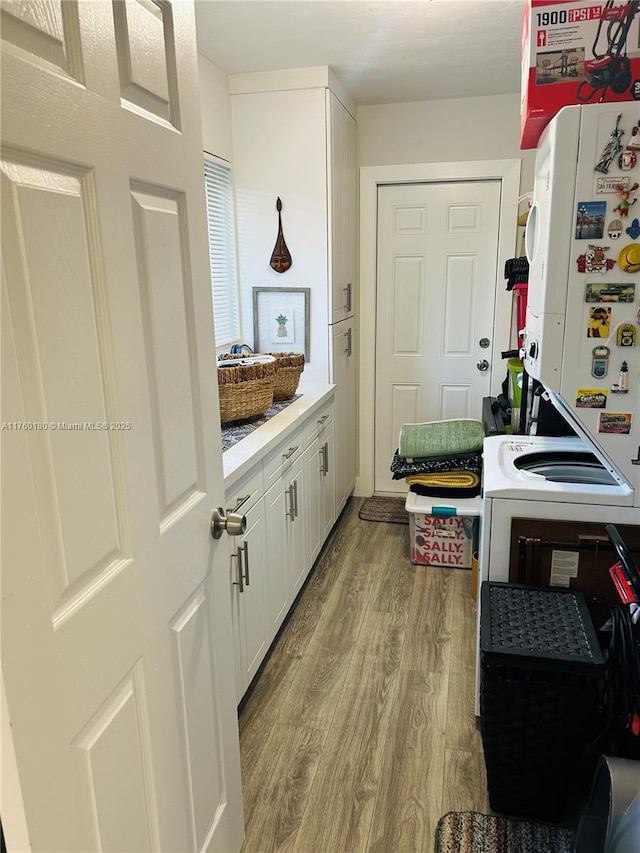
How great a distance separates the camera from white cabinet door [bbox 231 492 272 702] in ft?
6.27

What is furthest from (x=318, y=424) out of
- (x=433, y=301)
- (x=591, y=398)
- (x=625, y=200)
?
(x=625, y=200)

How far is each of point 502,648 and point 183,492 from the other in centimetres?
95

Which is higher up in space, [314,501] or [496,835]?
[314,501]

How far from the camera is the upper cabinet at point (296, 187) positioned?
119 inches

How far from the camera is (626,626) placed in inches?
57.0

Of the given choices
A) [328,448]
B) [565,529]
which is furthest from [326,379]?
[565,529]

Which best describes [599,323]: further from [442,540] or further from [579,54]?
[442,540]

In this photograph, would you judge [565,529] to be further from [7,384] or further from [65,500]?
[7,384]

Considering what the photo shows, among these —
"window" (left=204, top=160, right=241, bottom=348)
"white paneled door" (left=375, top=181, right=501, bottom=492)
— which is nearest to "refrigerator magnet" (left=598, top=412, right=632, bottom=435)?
"window" (left=204, top=160, right=241, bottom=348)

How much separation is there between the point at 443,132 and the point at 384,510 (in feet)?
7.66

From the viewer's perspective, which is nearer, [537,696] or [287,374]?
[537,696]

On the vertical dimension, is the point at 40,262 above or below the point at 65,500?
above

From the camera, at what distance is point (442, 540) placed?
125 inches

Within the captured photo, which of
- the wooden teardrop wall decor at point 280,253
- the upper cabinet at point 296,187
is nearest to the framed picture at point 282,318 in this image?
the upper cabinet at point 296,187
